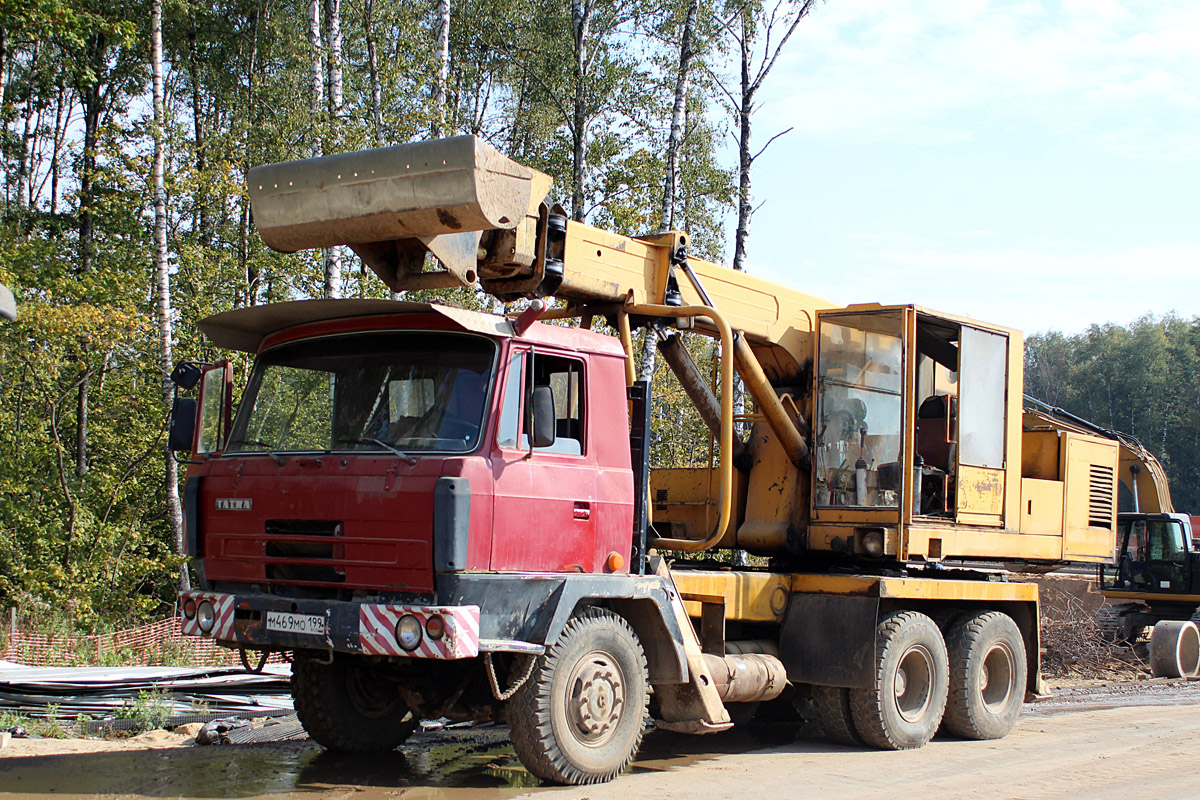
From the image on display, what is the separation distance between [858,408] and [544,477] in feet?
13.1

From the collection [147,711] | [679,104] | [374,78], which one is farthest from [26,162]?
[147,711]

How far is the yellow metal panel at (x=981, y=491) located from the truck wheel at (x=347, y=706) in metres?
5.05

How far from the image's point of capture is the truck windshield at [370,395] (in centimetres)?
660

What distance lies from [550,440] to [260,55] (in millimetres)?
26483

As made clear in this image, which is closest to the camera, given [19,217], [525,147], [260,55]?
[19,217]

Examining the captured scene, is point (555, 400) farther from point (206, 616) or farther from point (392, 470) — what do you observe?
point (206, 616)

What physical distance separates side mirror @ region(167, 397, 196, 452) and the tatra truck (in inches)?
0.9

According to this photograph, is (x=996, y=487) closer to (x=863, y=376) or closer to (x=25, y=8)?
(x=863, y=376)

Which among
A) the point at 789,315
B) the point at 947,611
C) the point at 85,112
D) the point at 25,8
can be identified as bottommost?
the point at 947,611

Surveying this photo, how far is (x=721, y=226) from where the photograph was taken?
3092cm

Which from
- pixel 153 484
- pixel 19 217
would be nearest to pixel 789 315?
pixel 153 484

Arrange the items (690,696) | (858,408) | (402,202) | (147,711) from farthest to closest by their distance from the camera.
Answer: (858,408) → (147,711) → (690,696) → (402,202)

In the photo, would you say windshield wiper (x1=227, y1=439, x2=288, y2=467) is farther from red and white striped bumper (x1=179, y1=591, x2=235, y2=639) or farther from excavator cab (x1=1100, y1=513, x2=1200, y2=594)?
excavator cab (x1=1100, y1=513, x2=1200, y2=594)

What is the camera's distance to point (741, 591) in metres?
8.73
